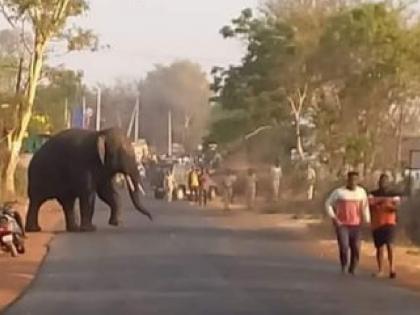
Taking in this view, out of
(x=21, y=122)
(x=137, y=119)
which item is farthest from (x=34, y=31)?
(x=137, y=119)

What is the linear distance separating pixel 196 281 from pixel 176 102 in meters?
125

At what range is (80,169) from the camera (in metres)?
37.9

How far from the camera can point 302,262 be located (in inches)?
1036

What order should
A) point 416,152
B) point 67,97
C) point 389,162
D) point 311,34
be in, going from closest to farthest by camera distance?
point 416,152, point 389,162, point 311,34, point 67,97

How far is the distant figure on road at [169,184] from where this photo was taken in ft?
209

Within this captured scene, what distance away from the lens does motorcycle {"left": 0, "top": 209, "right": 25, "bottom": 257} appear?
2694cm

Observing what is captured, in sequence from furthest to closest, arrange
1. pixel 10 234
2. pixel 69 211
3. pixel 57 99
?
pixel 57 99
pixel 69 211
pixel 10 234

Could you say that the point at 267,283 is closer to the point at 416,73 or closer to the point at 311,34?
the point at 416,73

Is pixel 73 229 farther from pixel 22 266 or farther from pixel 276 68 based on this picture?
pixel 276 68

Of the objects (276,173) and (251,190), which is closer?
(251,190)

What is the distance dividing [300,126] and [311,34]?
14.2ft

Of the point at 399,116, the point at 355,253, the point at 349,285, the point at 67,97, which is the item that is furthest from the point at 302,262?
the point at 67,97

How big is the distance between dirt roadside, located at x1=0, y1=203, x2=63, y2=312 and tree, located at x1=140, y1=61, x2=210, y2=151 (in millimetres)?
105018

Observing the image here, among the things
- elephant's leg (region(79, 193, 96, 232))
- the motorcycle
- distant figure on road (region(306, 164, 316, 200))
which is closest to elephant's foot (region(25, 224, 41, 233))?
elephant's leg (region(79, 193, 96, 232))
